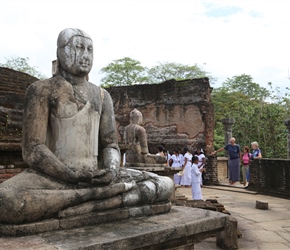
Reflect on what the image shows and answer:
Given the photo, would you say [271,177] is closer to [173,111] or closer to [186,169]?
[186,169]

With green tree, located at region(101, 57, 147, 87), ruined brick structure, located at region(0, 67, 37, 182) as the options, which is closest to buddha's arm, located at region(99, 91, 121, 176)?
ruined brick structure, located at region(0, 67, 37, 182)

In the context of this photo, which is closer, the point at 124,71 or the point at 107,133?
the point at 107,133

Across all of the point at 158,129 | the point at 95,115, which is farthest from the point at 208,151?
the point at 95,115

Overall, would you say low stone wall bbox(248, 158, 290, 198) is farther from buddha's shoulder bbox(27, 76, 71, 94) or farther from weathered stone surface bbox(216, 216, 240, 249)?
buddha's shoulder bbox(27, 76, 71, 94)

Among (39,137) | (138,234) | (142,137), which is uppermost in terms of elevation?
(142,137)

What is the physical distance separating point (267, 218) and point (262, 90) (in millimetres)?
23681

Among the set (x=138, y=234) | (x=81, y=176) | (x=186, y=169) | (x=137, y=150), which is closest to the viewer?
(x=138, y=234)

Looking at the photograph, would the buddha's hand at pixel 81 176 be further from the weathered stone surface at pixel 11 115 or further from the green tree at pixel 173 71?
the green tree at pixel 173 71

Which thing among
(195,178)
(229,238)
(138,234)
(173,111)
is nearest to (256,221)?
(195,178)

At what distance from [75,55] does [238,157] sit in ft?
27.7

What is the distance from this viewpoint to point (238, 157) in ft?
34.2

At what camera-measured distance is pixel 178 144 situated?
46.6 feet

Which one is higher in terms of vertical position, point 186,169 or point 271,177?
point 186,169

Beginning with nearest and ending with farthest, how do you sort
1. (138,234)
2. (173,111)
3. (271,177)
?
(138,234), (271,177), (173,111)
